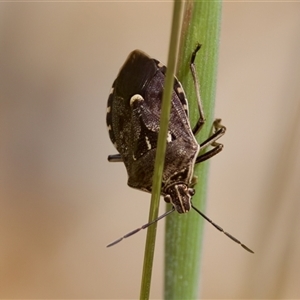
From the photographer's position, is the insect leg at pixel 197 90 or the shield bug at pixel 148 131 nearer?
the insect leg at pixel 197 90

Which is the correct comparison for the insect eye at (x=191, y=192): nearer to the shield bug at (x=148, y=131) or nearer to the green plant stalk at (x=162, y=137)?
the shield bug at (x=148, y=131)

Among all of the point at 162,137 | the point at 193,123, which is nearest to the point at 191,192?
the point at 193,123

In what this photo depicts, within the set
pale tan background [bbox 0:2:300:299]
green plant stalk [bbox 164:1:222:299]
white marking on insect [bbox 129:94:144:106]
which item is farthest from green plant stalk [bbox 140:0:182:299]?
pale tan background [bbox 0:2:300:299]

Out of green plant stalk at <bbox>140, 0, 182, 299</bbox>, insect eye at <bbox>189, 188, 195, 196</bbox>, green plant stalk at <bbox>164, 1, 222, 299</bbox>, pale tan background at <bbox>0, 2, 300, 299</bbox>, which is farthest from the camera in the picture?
pale tan background at <bbox>0, 2, 300, 299</bbox>

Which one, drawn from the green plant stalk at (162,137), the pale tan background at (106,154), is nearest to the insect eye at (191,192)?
the green plant stalk at (162,137)

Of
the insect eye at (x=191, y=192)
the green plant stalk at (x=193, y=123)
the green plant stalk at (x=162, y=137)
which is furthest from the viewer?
the insect eye at (x=191, y=192)

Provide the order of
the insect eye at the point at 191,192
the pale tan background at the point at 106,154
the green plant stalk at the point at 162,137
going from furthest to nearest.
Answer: the pale tan background at the point at 106,154 → the insect eye at the point at 191,192 → the green plant stalk at the point at 162,137

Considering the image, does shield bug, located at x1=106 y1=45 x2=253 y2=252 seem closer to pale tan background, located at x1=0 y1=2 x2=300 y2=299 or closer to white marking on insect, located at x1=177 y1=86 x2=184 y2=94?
white marking on insect, located at x1=177 y1=86 x2=184 y2=94

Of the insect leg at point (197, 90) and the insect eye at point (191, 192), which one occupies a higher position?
the insect leg at point (197, 90)
